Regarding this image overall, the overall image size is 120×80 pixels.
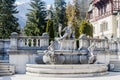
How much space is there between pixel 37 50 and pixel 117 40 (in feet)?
20.4

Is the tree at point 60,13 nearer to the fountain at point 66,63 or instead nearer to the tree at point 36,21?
the tree at point 36,21

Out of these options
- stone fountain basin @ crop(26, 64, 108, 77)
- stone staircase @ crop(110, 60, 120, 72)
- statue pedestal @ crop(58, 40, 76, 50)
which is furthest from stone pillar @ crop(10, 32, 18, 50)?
stone staircase @ crop(110, 60, 120, 72)

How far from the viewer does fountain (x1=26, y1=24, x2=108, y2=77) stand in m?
15.7

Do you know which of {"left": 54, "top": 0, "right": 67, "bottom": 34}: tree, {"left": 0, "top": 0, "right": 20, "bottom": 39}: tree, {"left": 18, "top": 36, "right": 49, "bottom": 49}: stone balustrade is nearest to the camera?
Result: {"left": 18, "top": 36, "right": 49, "bottom": 49}: stone balustrade

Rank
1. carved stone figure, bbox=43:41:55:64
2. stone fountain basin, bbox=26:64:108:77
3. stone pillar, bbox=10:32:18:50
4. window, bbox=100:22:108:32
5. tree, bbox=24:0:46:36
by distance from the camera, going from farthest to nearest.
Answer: window, bbox=100:22:108:32, tree, bbox=24:0:46:36, stone pillar, bbox=10:32:18:50, carved stone figure, bbox=43:41:55:64, stone fountain basin, bbox=26:64:108:77

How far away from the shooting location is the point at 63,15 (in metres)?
59.1

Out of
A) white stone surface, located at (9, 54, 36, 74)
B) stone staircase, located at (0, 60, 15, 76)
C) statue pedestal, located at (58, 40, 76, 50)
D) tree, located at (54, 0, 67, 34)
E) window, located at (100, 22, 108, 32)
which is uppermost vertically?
tree, located at (54, 0, 67, 34)

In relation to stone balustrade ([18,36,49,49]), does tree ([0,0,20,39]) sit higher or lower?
higher

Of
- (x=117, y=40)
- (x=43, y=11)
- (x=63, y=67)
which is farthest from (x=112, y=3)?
(x=63, y=67)

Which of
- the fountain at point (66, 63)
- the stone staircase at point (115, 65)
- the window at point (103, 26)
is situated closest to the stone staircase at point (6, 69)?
the fountain at point (66, 63)

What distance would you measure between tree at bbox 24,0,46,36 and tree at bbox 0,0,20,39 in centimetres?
257

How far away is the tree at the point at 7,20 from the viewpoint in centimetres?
4062

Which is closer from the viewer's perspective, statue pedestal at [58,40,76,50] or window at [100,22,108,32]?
statue pedestal at [58,40,76,50]

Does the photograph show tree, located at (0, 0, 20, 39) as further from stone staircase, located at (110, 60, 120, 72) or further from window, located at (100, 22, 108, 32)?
stone staircase, located at (110, 60, 120, 72)
